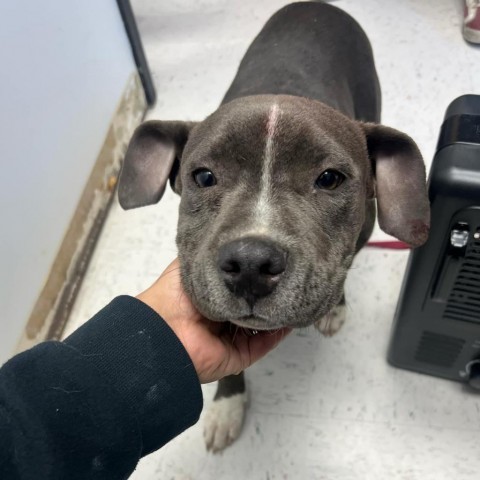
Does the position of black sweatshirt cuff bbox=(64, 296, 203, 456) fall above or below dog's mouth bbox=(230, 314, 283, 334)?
below

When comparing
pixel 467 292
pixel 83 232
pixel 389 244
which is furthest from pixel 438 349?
pixel 83 232

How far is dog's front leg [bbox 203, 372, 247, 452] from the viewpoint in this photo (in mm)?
1576

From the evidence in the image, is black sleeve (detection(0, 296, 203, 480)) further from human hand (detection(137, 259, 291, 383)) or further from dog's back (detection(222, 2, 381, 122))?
dog's back (detection(222, 2, 381, 122))

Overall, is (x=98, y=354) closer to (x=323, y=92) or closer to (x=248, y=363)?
(x=248, y=363)

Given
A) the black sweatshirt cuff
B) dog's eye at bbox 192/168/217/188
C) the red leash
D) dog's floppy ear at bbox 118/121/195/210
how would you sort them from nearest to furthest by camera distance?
the black sweatshirt cuff < dog's eye at bbox 192/168/217/188 < dog's floppy ear at bbox 118/121/195/210 < the red leash

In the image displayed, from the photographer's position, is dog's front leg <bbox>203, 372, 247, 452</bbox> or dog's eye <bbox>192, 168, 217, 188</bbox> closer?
dog's eye <bbox>192, 168, 217, 188</bbox>

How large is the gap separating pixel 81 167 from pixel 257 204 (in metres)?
1.16

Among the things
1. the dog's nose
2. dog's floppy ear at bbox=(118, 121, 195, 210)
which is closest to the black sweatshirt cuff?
the dog's nose

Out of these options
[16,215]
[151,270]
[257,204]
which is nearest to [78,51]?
[16,215]

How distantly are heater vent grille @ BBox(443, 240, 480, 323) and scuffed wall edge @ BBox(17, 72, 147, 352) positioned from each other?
1240 mm

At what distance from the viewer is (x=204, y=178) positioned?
1.21 meters

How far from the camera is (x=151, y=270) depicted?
2025 mm

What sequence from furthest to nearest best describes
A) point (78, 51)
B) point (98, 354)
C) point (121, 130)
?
point (121, 130), point (78, 51), point (98, 354)

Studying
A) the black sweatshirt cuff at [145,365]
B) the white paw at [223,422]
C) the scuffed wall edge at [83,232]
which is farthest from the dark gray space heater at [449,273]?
the scuffed wall edge at [83,232]
